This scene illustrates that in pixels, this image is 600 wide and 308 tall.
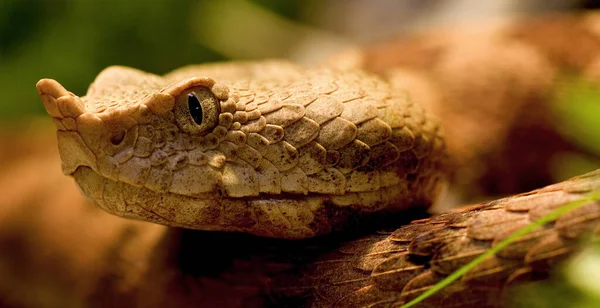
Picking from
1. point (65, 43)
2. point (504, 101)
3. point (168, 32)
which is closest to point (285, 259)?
point (504, 101)

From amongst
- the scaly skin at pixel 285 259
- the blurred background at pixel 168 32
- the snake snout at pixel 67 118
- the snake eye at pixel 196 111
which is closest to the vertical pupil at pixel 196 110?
the snake eye at pixel 196 111

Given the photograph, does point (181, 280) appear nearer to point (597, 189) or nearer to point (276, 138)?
point (276, 138)

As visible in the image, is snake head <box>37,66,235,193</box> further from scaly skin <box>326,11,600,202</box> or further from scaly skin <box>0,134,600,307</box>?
scaly skin <box>326,11,600,202</box>

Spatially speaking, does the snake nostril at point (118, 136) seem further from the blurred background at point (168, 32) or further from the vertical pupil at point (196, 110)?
the blurred background at point (168, 32)

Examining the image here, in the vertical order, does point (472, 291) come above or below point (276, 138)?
below

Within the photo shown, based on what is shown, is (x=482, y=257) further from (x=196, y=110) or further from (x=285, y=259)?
(x=196, y=110)

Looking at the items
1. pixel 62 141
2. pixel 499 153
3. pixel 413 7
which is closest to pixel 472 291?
pixel 62 141

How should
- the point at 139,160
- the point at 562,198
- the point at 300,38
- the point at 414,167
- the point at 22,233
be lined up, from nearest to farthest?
1. the point at 562,198
2. the point at 139,160
3. the point at 414,167
4. the point at 22,233
5. the point at 300,38
